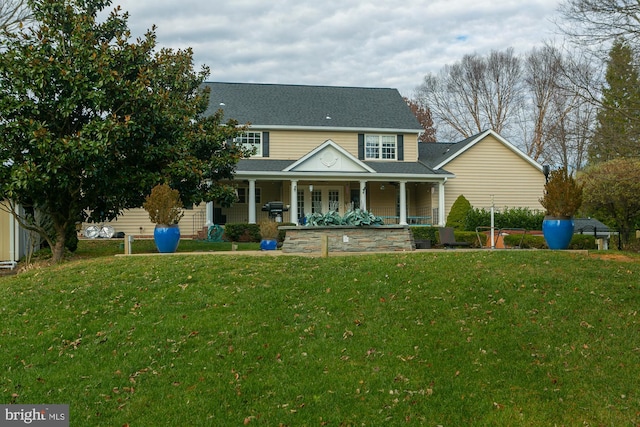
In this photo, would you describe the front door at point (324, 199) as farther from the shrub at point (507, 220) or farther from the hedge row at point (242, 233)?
the shrub at point (507, 220)

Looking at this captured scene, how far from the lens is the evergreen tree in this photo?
9328 mm

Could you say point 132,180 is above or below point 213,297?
above

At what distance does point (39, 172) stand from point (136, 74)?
3.73 meters

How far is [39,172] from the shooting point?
11273mm

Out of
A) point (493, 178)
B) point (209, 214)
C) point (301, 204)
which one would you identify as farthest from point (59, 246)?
point (493, 178)

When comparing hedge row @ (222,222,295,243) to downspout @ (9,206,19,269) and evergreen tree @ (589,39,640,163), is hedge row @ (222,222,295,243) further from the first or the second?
evergreen tree @ (589,39,640,163)

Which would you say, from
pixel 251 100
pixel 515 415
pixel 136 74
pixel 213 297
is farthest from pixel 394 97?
pixel 515 415

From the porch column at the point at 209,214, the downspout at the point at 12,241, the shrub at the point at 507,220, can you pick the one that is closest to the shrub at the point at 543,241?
the shrub at the point at 507,220

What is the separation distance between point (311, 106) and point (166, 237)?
601 inches

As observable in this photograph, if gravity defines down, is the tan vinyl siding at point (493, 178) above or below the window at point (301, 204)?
above

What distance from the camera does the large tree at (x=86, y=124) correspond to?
448 inches

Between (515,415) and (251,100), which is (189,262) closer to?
(515,415)

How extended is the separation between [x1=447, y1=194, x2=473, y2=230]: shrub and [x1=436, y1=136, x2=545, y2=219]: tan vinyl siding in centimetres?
192

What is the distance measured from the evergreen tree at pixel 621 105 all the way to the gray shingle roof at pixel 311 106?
50.2 feet
